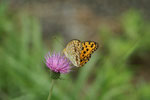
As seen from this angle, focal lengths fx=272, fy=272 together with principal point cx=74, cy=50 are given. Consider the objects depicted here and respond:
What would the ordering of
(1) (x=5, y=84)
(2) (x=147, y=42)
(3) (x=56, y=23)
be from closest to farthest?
(1) (x=5, y=84) < (2) (x=147, y=42) < (3) (x=56, y=23)

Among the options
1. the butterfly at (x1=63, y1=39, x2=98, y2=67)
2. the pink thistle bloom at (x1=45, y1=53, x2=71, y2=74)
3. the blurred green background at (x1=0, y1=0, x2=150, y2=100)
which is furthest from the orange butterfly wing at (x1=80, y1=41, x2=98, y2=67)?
the blurred green background at (x1=0, y1=0, x2=150, y2=100)

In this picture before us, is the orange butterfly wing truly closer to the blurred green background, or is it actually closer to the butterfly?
the butterfly

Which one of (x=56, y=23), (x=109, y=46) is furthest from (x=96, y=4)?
(x=109, y=46)

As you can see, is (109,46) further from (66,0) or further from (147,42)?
(66,0)

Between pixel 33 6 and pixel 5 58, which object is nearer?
pixel 5 58

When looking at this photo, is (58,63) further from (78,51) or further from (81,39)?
(81,39)
